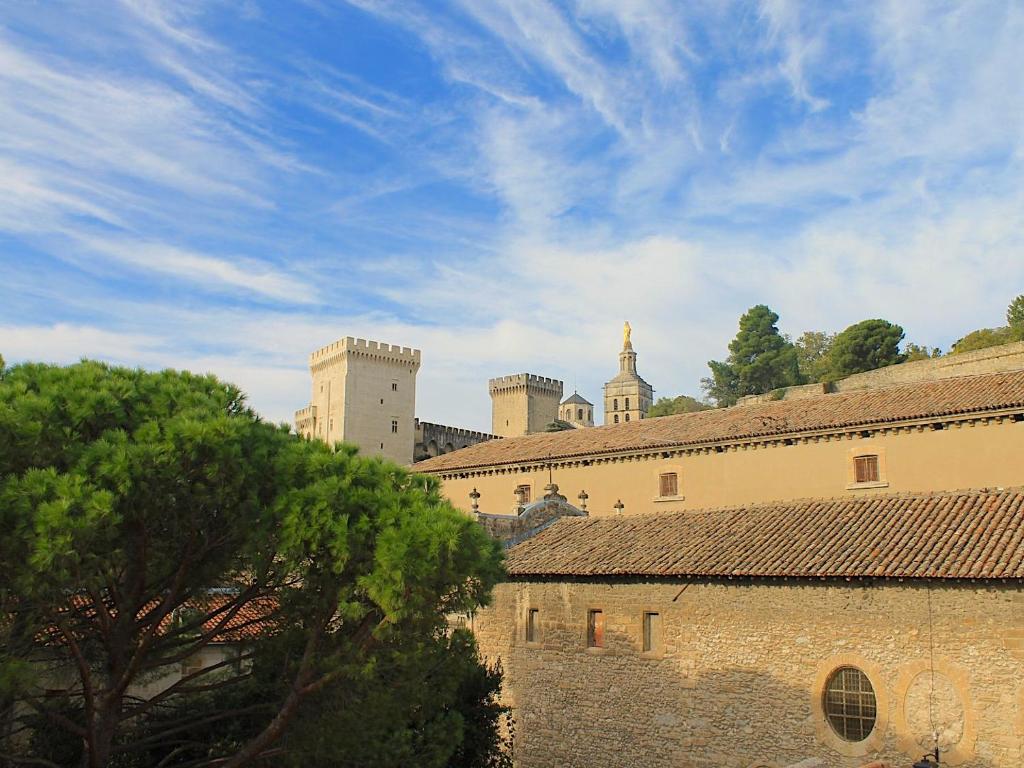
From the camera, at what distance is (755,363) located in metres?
74.4

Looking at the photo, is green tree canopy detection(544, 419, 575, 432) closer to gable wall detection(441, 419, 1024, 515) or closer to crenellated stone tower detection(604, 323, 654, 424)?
crenellated stone tower detection(604, 323, 654, 424)

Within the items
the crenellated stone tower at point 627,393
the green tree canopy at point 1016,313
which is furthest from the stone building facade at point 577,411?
the green tree canopy at point 1016,313

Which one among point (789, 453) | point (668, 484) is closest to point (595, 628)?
point (789, 453)

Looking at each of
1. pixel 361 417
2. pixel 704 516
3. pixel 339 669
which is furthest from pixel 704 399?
pixel 339 669

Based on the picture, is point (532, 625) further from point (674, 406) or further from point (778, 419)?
point (674, 406)

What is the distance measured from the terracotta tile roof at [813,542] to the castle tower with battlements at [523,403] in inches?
2628

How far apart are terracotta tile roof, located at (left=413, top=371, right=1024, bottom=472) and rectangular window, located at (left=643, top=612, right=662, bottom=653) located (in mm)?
10500

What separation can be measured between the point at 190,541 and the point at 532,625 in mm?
10840

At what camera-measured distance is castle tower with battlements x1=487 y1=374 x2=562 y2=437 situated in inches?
3489

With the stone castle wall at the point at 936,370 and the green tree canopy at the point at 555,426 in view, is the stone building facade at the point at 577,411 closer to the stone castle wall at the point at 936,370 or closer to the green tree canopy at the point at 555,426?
the green tree canopy at the point at 555,426

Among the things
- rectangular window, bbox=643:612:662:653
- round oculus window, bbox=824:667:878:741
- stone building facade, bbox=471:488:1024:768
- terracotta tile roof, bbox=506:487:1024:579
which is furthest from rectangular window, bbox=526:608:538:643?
round oculus window, bbox=824:667:878:741

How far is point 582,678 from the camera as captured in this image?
18.4 m

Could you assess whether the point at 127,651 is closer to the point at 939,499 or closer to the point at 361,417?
the point at 939,499

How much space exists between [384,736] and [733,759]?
7.05 m
